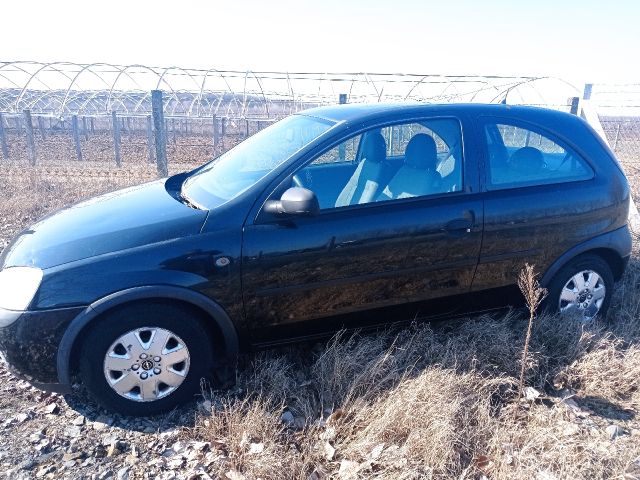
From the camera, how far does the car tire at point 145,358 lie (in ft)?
8.52

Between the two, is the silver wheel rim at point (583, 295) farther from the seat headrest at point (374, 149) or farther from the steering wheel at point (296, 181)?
the steering wheel at point (296, 181)

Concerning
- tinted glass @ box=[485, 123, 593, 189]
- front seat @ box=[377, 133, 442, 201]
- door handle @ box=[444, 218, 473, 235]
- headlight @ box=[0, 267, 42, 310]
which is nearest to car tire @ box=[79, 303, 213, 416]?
headlight @ box=[0, 267, 42, 310]

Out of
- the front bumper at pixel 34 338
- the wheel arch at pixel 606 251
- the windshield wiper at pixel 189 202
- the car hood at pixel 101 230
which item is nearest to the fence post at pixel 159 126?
the car hood at pixel 101 230

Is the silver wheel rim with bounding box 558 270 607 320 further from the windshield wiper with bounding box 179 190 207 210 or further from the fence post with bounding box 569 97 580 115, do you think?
the fence post with bounding box 569 97 580 115

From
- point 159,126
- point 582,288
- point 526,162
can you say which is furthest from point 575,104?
point 159,126

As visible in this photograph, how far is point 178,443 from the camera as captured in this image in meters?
2.62

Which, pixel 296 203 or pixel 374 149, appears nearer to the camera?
pixel 296 203

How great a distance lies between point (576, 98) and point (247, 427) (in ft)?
27.6

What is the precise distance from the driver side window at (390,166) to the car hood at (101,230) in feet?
2.68

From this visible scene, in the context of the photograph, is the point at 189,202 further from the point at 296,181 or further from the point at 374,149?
the point at 374,149

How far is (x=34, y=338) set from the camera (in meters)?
2.50

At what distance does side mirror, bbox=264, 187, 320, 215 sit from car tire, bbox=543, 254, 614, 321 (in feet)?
6.91

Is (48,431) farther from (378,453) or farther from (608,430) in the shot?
(608,430)

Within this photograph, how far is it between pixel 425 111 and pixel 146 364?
96.8 inches
